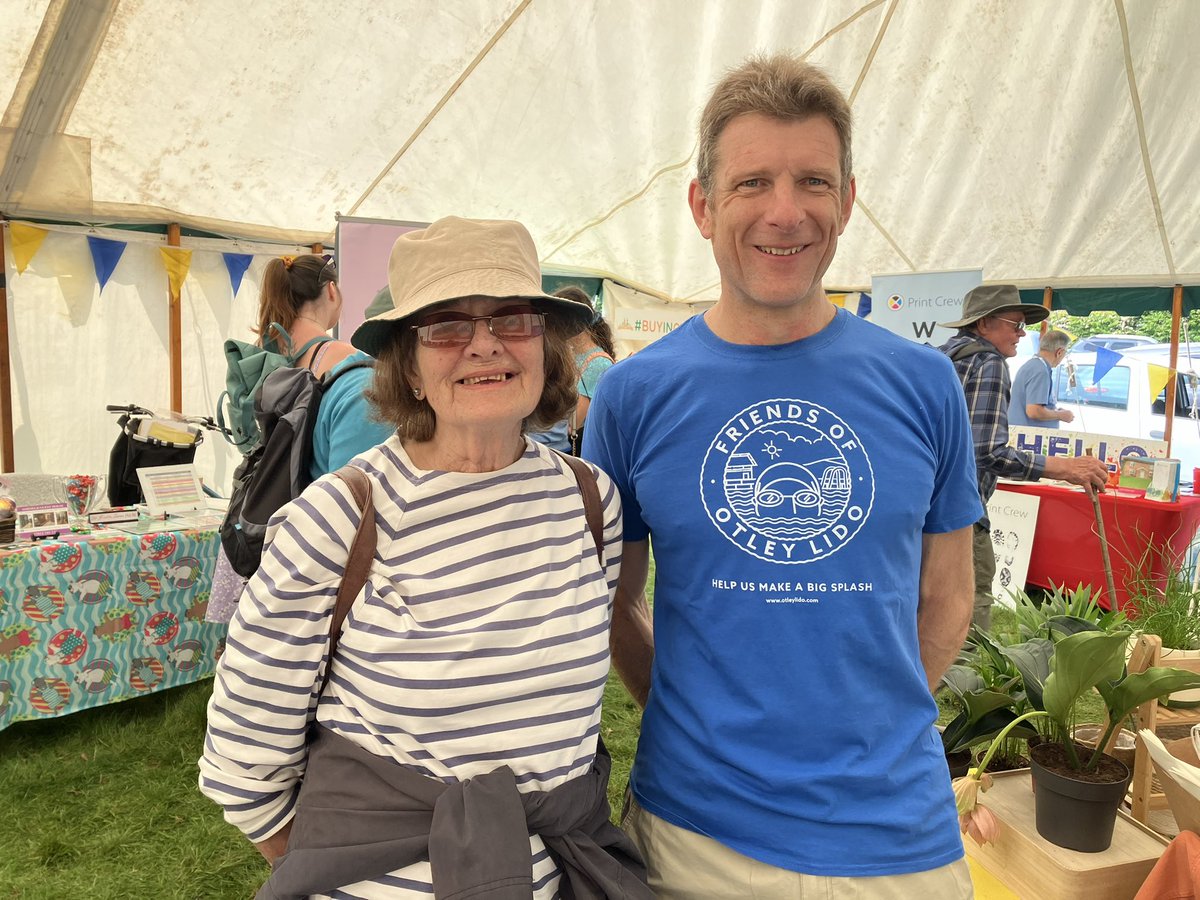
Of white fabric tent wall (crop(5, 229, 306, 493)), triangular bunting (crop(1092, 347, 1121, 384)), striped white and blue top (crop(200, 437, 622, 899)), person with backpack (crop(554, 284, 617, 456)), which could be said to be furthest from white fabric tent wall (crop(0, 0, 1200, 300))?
triangular bunting (crop(1092, 347, 1121, 384))

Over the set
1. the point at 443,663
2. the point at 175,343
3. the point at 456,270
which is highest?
the point at 456,270

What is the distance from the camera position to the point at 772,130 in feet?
3.90

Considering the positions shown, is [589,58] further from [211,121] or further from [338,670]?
[338,670]

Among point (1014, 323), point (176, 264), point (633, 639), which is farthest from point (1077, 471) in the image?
point (176, 264)

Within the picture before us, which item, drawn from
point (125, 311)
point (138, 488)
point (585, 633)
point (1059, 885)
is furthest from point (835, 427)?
point (125, 311)

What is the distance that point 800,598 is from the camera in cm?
114

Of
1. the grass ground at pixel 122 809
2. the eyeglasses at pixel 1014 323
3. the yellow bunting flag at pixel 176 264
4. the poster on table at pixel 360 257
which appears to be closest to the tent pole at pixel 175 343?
the yellow bunting flag at pixel 176 264

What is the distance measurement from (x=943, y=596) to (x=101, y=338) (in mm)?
6214

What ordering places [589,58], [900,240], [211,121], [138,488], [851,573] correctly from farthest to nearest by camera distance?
[900,240]
[589,58]
[211,121]
[138,488]
[851,573]

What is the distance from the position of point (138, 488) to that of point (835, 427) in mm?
4371

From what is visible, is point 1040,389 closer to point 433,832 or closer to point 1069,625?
point 1069,625

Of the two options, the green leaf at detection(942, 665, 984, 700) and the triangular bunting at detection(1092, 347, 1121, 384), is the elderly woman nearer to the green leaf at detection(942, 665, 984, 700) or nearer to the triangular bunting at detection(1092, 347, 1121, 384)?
the green leaf at detection(942, 665, 984, 700)

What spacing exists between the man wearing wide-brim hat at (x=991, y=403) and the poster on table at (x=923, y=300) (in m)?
1.49

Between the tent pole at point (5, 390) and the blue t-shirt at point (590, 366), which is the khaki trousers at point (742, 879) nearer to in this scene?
the blue t-shirt at point (590, 366)
